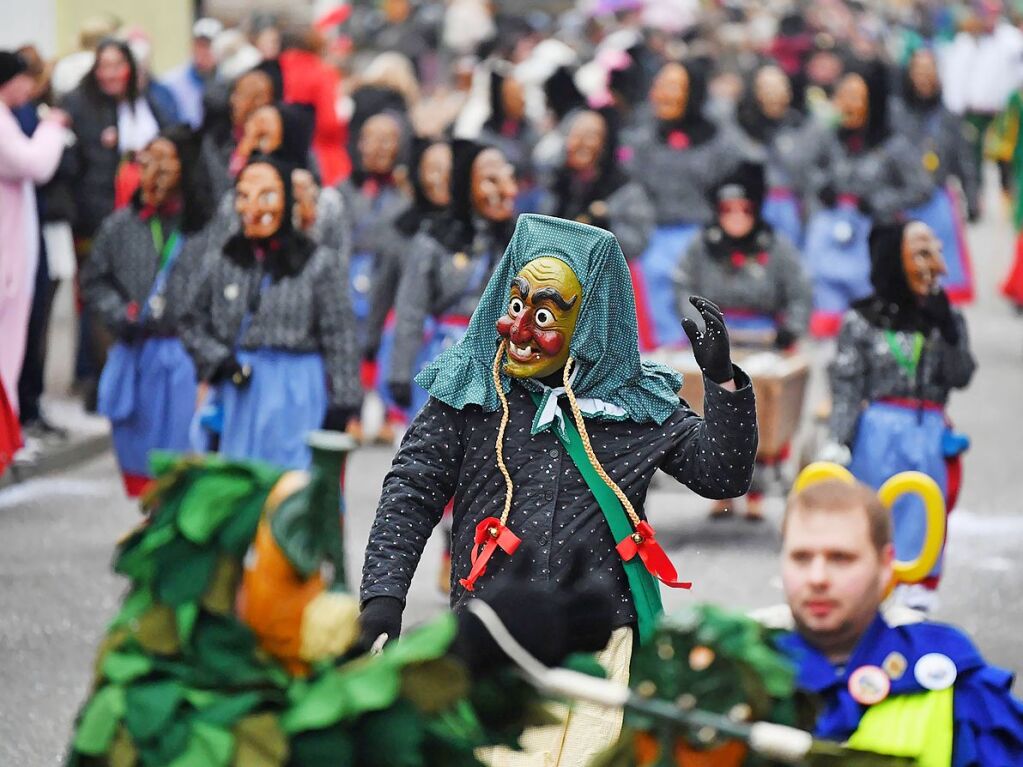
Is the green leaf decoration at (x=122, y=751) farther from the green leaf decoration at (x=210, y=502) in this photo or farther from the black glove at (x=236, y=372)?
the black glove at (x=236, y=372)

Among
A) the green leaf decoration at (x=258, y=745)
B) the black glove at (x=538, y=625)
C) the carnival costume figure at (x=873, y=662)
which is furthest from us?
the carnival costume figure at (x=873, y=662)

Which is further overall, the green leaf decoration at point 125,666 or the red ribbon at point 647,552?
the red ribbon at point 647,552

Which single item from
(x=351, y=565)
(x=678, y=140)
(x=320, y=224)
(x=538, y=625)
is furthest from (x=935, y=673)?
(x=678, y=140)

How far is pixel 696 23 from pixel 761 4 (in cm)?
768

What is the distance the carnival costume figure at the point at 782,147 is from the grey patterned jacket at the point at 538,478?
12.0 m

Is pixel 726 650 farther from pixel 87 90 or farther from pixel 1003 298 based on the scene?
pixel 1003 298

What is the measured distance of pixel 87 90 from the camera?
45.0ft

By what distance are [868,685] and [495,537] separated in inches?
54.8

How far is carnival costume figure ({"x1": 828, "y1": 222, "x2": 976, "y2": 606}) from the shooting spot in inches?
342

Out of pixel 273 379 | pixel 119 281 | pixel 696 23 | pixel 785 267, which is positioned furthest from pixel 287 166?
pixel 696 23

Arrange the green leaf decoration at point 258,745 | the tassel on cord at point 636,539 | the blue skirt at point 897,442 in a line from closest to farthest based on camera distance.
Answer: the green leaf decoration at point 258,745
the tassel on cord at point 636,539
the blue skirt at point 897,442

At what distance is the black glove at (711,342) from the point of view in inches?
193

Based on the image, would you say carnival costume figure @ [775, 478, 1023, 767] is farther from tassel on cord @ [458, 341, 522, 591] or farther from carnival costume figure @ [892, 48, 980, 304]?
carnival costume figure @ [892, 48, 980, 304]

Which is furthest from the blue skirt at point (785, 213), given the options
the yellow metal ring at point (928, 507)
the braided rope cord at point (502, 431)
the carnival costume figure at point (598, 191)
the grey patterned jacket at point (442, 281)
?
the braided rope cord at point (502, 431)
